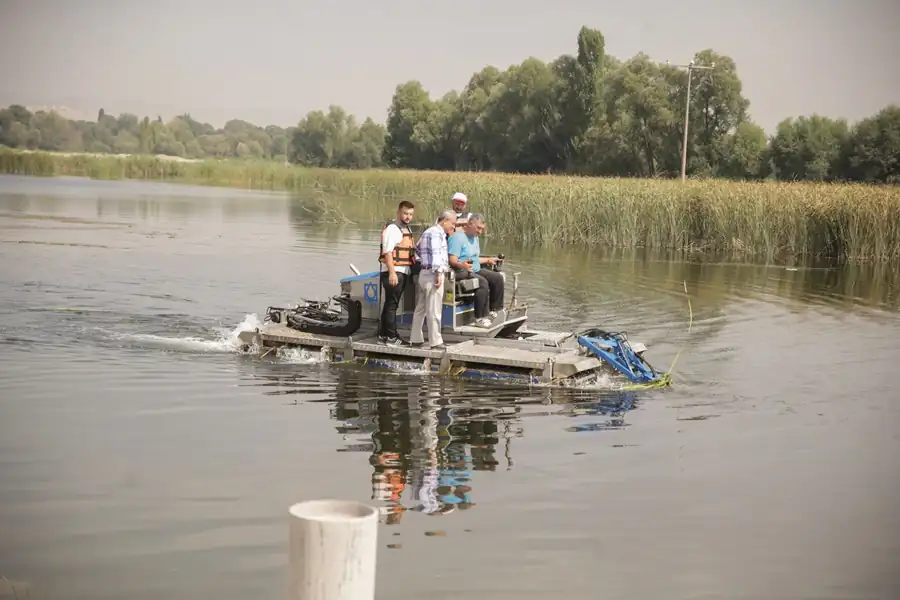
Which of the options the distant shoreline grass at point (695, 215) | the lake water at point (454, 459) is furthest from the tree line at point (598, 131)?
the lake water at point (454, 459)

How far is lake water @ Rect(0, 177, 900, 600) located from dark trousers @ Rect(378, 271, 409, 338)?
1.97ft

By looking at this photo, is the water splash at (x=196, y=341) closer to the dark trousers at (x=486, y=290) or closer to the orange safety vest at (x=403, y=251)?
the orange safety vest at (x=403, y=251)

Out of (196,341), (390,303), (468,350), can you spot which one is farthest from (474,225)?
(196,341)

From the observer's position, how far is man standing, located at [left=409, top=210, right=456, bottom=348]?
12930 millimetres

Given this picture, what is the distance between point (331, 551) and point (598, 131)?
75.2 metres

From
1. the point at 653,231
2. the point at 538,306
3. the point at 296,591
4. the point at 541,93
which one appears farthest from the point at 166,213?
the point at 541,93

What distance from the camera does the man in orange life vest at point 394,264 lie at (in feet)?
43.1

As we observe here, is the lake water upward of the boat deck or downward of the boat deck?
downward

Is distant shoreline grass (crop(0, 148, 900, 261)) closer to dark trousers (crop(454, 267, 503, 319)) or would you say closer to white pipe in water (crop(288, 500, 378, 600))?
dark trousers (crop(454, 267, 503, 319))

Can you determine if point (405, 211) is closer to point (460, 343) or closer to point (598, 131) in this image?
point (460, 343)

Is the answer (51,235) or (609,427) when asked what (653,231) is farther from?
(609,427)

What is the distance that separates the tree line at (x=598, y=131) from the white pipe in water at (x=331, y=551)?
166 feet

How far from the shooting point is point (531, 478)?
30.3ft

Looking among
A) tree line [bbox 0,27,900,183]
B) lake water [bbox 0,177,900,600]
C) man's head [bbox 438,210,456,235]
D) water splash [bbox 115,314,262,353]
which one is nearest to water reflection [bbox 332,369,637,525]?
lake water [bbox 0,177,900,600]
